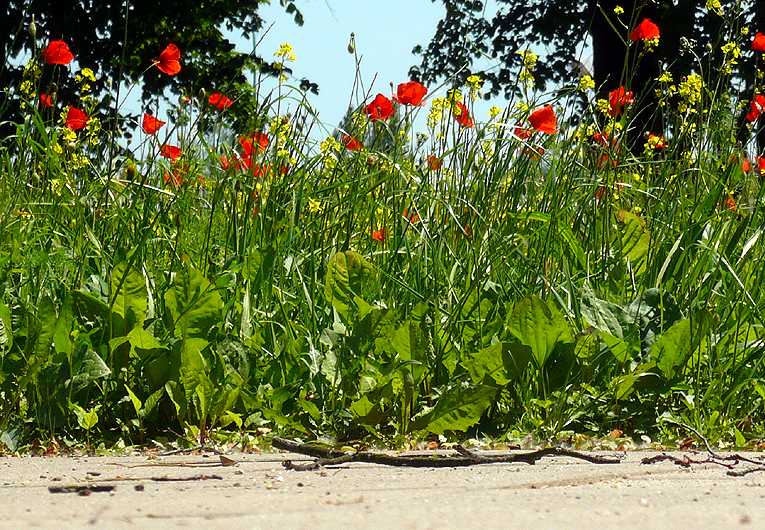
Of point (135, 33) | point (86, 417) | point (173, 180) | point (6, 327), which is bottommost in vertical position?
point (86, 417)

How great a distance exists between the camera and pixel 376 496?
3.96 feet

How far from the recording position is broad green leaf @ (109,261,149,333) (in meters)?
1.95

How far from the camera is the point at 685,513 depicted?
1093 millimetres

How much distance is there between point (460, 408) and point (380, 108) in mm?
1361

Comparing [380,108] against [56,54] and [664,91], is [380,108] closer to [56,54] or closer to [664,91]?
[664,91]

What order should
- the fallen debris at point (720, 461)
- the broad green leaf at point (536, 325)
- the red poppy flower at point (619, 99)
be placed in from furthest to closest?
the red poppy flower at point (619, 99)
the broad green leaf at point (536, 325)
the fallen debris at point (720, 461)

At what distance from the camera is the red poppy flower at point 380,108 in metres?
2.83

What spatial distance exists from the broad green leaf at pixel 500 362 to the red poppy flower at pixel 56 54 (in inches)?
77.1

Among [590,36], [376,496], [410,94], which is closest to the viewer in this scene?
[376,496]

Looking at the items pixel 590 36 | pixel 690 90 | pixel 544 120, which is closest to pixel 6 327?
pixel 544 120

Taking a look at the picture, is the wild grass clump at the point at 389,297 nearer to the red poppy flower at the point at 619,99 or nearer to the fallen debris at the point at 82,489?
the red poppy flower at the point at 619,99

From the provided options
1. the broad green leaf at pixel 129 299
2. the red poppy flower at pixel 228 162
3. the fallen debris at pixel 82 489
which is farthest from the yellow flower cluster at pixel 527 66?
the fallen debris at pixel 82 489

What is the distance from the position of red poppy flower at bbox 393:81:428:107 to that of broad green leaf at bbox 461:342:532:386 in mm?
1283

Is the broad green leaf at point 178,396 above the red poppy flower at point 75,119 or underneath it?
underneath
